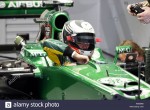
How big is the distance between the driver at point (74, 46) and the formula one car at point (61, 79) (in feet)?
0.22

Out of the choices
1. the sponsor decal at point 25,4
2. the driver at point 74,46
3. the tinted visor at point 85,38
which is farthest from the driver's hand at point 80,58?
the sponsor decal at point 25,4

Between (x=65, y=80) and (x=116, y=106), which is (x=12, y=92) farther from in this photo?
(x=116, y=106)

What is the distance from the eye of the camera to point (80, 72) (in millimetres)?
4117

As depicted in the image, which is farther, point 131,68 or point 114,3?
point 114,3

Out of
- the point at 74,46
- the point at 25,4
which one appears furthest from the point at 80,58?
the point at 25,4

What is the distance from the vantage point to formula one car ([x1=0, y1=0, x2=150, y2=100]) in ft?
12.8

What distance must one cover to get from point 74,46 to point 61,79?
9.7 inches

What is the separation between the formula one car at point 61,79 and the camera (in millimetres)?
3910

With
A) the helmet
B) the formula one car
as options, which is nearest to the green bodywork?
the formula one car

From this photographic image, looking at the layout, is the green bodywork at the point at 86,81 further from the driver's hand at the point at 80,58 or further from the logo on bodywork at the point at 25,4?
the logo on bodywork at the point at 25,4

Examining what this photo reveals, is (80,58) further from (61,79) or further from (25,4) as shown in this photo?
(25,4)

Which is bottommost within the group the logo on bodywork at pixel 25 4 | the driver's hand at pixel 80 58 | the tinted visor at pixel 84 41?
the driver's hand at pixel 80 58

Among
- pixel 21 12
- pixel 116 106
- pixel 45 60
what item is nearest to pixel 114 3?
pixel 21 12

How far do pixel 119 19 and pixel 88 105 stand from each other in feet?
13.2
